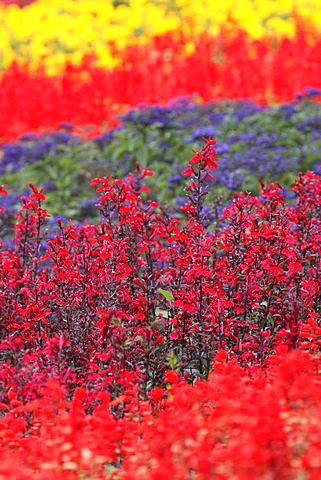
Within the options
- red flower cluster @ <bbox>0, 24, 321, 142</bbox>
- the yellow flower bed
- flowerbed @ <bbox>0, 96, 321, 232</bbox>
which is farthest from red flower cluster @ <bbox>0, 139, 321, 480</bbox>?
the yellow flower bed

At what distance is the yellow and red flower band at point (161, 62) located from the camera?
1017cm

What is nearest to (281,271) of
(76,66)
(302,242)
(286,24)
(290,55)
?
(302,242)

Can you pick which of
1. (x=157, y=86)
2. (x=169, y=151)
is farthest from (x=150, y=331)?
(x=157, y=86)

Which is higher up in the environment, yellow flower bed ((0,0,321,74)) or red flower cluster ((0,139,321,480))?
yellow flower bed ((0,0,321,74))

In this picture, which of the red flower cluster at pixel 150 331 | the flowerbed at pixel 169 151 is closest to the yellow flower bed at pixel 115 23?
the flowerbed at pixel 169 151

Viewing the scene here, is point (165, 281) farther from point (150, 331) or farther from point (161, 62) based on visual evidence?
point (161, 62)

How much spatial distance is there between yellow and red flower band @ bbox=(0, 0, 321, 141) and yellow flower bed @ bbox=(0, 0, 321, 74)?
0.02 m

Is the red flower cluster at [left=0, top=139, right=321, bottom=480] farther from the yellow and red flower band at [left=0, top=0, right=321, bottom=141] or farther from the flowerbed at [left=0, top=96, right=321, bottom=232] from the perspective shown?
the yellow and red flower band at [left=0, top=0, right=321, bottom=141]

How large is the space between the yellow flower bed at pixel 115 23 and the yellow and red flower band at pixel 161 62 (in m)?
0.02

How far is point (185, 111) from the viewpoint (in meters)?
9.12

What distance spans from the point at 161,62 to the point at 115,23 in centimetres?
523

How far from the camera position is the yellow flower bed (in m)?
13.2

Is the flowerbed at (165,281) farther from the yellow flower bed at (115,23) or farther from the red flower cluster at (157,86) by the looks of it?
the yellow flower bed at (115,23)

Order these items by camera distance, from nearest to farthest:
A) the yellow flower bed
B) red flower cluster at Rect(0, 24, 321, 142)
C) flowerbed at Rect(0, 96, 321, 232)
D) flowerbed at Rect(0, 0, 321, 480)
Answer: flowerbed at Rect(0, 0, 321, 480) → flowerbed at Rect(0, 96, 321, 232) → red flower cluster at Rect(0, 24, 321, 142) → the yellow flower bed
